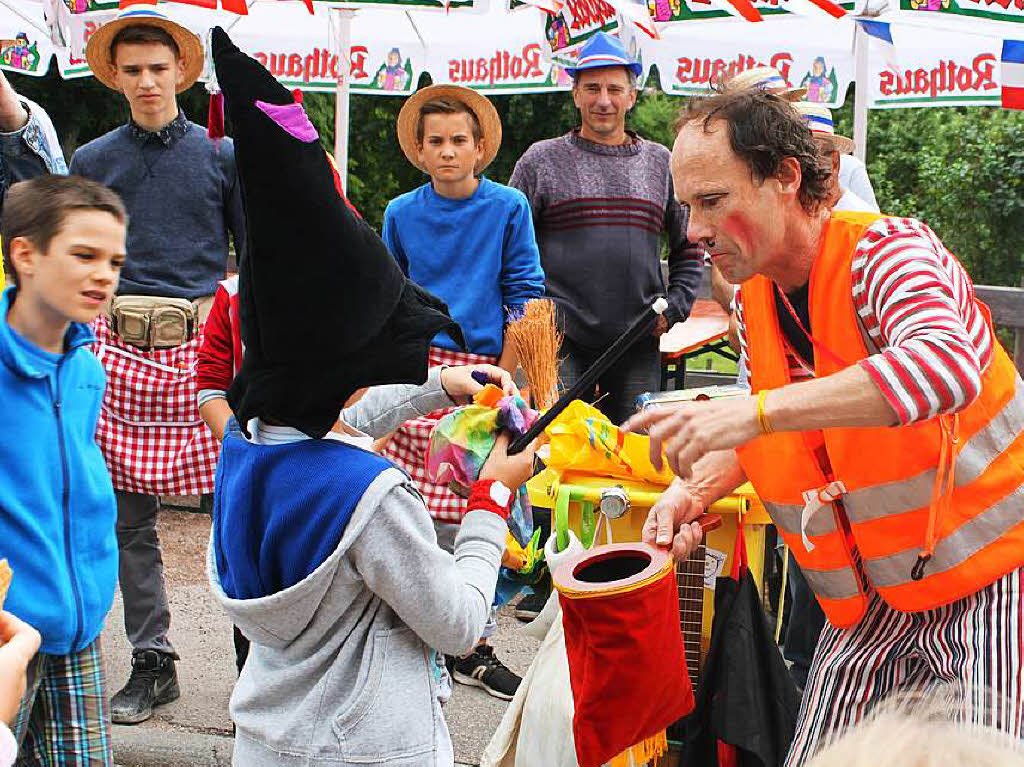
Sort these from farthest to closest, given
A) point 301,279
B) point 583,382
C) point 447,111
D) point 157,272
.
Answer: point 447,111
point 157,272
point 583,382
point 301,279

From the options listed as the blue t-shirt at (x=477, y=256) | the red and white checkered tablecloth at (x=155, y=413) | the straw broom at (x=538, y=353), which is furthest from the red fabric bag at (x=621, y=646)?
the red and white checkered tablecloth at (x=155, y=413)

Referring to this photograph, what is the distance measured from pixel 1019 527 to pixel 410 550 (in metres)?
1.15

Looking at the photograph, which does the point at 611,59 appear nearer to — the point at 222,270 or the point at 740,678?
the point at 222,270

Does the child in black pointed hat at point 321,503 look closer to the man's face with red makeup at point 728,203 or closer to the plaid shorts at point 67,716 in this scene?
the man's face with red makeup at point 728,203

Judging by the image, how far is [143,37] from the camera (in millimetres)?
→ 5000

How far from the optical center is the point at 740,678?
3344 millimetres

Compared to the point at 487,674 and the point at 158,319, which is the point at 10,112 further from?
the point at 487,674

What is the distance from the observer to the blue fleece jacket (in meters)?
3.12

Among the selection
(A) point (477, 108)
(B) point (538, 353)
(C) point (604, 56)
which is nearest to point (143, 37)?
(A) point (477, 108)

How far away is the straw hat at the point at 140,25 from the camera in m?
5.04

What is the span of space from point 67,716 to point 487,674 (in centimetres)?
193

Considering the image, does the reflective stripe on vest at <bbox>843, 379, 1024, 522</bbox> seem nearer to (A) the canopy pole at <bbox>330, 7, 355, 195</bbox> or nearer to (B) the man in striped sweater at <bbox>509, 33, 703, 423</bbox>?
(B) the man in striped sweater at <bbox>509, 33, 703, 423</bbox>

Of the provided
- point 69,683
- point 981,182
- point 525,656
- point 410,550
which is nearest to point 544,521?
point 525,656

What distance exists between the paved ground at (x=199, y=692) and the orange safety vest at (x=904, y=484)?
2.13 meters
